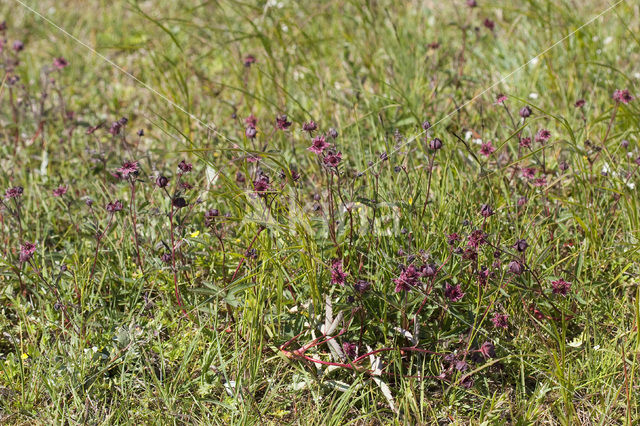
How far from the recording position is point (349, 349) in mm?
2045

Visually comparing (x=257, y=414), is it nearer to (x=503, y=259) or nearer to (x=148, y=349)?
(x=148, y=349)

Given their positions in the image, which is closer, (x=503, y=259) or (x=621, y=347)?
(x=621, y=347)

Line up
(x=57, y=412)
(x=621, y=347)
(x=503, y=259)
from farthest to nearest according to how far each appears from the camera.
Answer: (x=503, y=259) < (x=621, y=347) < (x=57, y=412)

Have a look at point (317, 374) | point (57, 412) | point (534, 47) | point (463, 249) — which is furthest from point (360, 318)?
point (534, 47)

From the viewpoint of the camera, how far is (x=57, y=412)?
196 cm

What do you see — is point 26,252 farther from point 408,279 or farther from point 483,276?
point 483,276

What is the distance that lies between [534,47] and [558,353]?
2.10m

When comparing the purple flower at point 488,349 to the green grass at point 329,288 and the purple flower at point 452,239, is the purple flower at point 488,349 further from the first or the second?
the purple flower at point 452,239

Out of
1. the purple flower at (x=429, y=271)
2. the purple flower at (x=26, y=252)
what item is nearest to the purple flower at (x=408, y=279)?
the purple flower at (x=429, y=271)

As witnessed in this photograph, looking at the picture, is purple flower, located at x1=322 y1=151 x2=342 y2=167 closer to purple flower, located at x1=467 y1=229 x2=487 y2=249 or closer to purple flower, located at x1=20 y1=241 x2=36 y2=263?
purple flower, located at x1=467 y1=229 x2=487 y2=249

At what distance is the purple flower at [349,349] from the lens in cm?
204

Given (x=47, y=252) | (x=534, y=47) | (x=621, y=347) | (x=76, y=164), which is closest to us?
(x=621, y=347)

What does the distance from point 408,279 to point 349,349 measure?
305 millimetres

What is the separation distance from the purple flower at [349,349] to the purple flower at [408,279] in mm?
257
